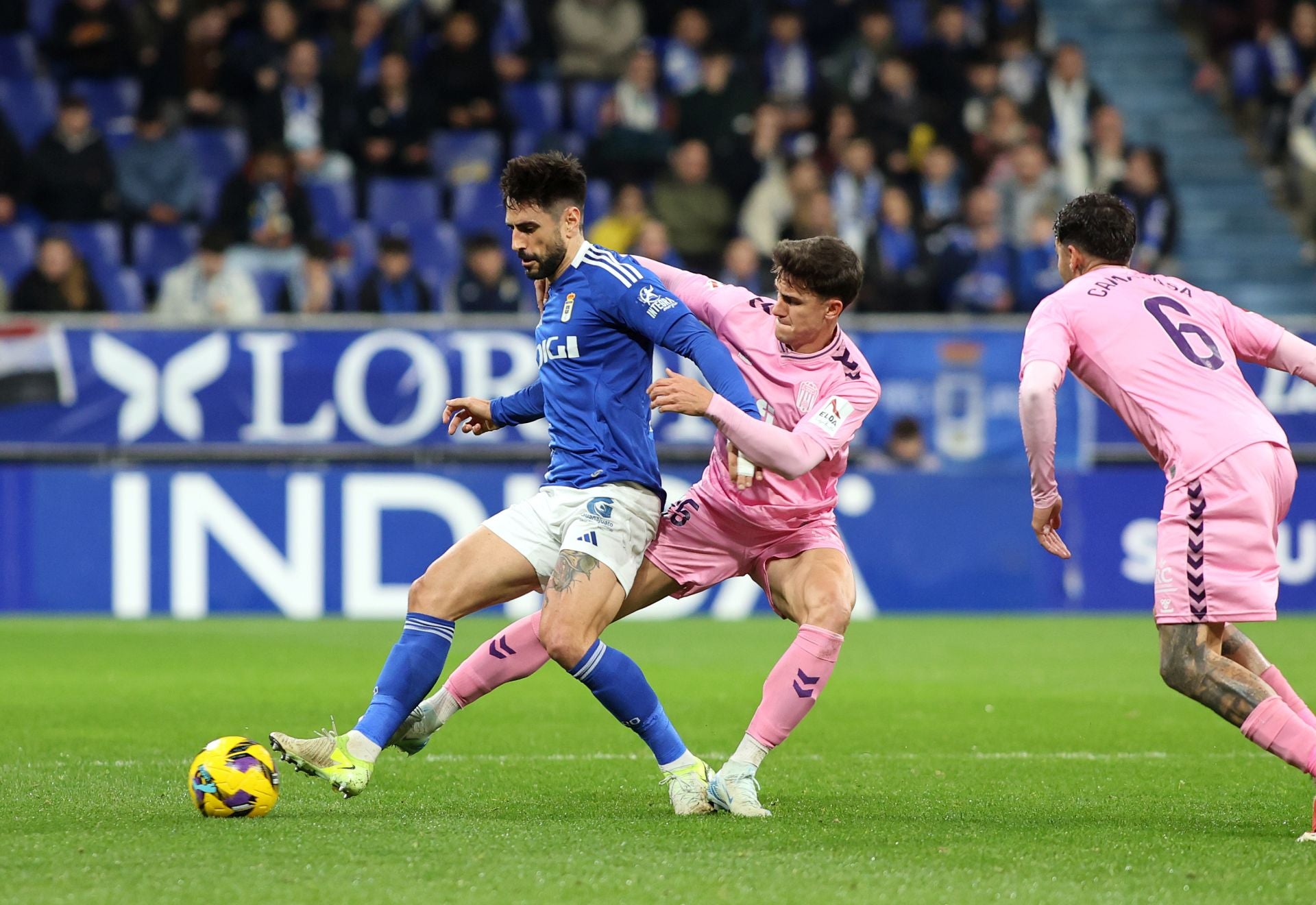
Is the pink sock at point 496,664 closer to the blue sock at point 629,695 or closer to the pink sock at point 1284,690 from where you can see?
the blue sock at point 629,695

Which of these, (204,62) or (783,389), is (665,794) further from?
(204,62)

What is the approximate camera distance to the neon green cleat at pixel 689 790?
18.5ft

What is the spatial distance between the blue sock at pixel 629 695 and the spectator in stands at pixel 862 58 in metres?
12.0

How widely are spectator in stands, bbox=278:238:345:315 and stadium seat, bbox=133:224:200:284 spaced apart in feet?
4.89

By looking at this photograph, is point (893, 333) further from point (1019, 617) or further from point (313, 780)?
point (313, 780)

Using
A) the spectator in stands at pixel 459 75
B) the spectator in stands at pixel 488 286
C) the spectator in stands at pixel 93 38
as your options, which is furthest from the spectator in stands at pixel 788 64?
the spectator in stands at pixel 93 38

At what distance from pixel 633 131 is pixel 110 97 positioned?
15.6 ft

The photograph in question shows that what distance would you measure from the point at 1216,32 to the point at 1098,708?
42.0 feet

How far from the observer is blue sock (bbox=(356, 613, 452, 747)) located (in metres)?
5.54

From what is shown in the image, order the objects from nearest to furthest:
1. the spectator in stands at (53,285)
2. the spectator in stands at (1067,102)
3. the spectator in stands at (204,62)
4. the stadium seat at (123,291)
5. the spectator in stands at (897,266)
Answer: the spectator in stands at (53,285)
the stadium seat at (123,291)
the spectator in stands at (897,266)
the spectator in stands at (204,62)
the spectator in stands at (1067,102)

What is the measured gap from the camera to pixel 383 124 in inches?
617

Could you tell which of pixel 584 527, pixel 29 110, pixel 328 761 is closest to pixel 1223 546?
pixel 584 527

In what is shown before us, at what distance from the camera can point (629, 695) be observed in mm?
5621

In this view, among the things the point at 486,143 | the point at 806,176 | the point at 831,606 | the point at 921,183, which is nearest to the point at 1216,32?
the point at 921,183
